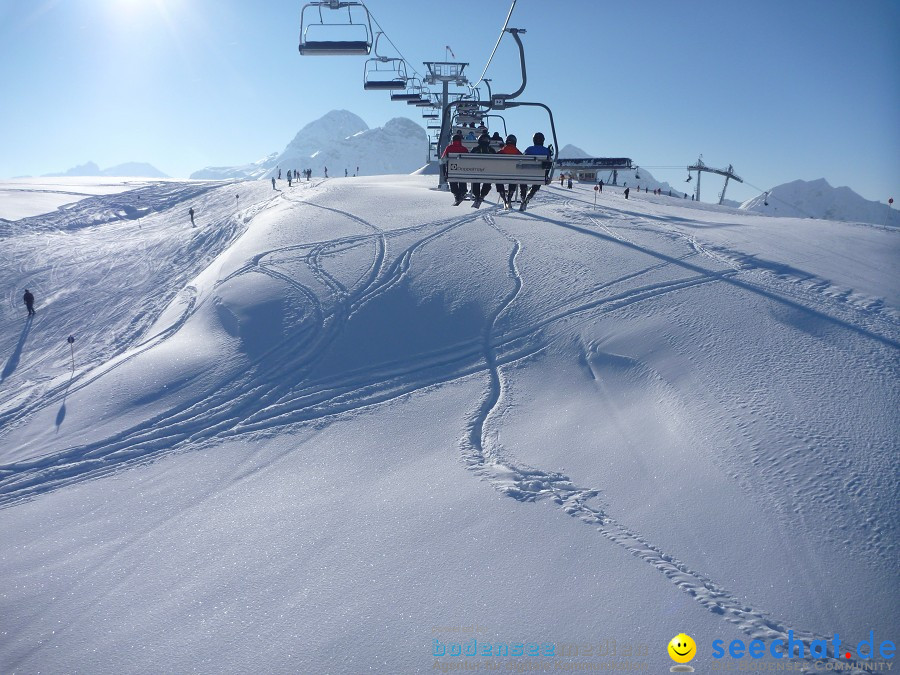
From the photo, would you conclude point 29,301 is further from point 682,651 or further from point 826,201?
Result: point 826,201

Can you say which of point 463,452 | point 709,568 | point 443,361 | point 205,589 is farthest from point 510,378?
point 205,589

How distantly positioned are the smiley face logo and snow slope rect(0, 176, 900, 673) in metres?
0.08

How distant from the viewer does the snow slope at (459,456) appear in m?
5.57

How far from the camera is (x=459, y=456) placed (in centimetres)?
848

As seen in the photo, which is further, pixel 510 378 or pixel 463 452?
pixel 510 378

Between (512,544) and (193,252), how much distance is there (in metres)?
20.9

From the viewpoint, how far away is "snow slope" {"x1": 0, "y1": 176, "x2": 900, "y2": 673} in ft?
18.3

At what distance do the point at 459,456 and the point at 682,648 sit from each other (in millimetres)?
4189

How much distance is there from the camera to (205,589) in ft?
20.8

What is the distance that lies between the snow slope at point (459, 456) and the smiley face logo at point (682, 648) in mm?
80

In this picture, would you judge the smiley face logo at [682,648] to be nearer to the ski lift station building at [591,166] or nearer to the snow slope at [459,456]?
the snow slope at [459,456]

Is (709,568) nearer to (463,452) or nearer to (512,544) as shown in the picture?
(512,544)

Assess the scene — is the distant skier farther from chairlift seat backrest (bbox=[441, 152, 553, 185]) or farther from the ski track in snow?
chairlift seat backrest (bbox=[441, 152, 553, 185])

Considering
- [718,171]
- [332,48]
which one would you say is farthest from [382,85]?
[718,171]
